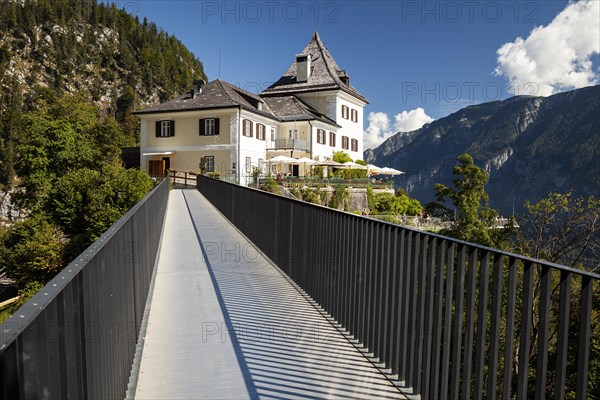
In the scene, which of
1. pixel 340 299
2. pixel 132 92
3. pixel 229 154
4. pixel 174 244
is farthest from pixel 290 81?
pixel 132 92

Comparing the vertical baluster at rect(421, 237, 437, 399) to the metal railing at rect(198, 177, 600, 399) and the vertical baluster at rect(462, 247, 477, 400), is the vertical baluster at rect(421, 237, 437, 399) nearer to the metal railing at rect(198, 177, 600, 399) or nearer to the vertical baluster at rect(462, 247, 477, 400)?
the metal railing at rect(198, 177, 600, 399)

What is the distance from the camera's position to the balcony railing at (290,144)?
46.5 meters

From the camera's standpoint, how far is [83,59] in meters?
153

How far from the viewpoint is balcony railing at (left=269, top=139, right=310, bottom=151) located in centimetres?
4650

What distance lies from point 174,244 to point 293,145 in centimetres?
3591

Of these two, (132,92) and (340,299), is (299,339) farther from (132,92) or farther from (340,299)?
(132,92)

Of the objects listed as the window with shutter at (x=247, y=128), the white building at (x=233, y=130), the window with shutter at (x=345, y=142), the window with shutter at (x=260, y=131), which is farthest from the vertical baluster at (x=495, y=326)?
the window with shutter at (x=345, y=142)

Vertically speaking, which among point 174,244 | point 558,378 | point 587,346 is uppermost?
point 587,346

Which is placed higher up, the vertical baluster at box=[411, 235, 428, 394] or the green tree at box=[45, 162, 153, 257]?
the vertical baluster at box=[411, 235, 428, 394]

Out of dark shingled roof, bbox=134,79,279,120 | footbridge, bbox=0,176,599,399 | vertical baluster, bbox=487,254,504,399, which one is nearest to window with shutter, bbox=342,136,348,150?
dark shingled roof, bbox=134,79,279,120

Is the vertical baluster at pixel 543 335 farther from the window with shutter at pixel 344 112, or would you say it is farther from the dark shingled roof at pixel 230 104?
the window with shutter at pixel 344 112

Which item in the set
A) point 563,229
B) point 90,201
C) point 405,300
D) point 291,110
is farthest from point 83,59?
point 405,300

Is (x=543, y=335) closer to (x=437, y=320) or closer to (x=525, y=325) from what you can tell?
(x=525, y=325)

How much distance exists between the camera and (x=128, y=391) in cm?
A: 360
